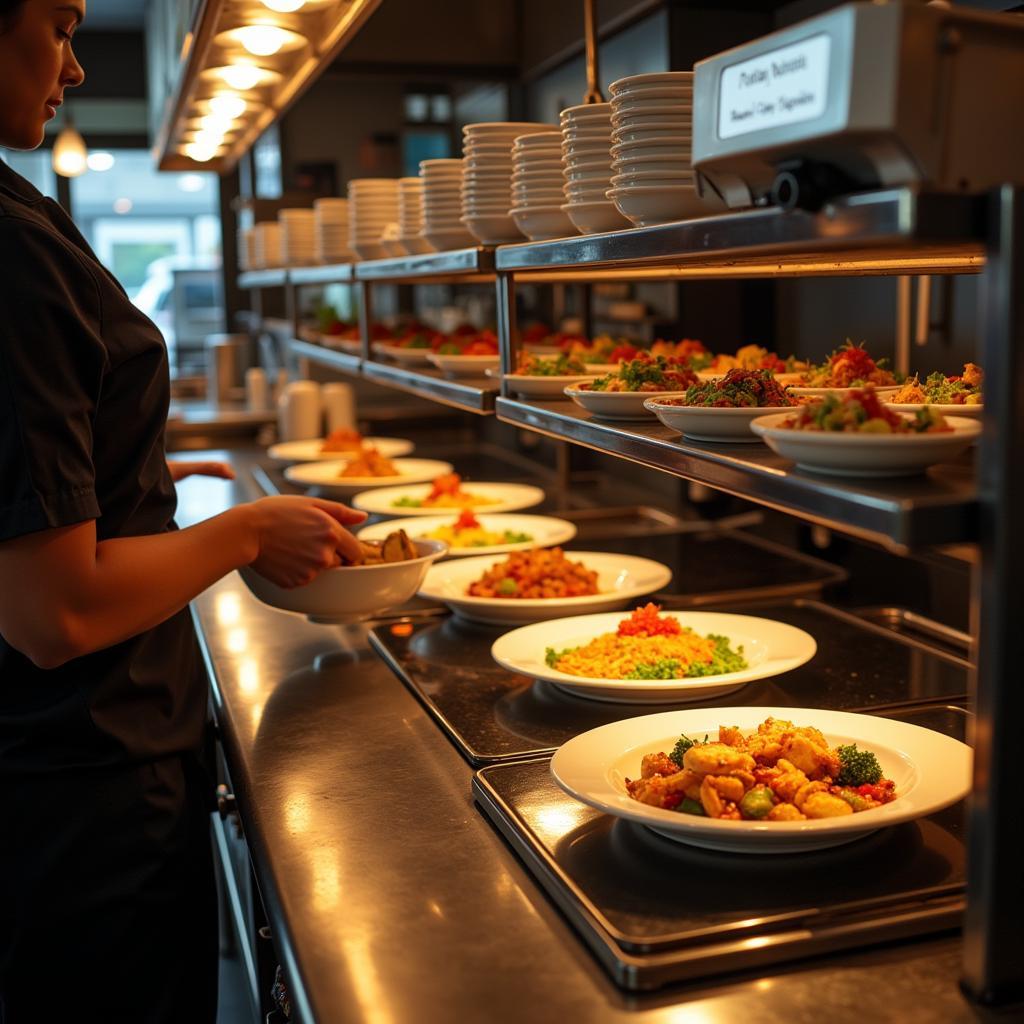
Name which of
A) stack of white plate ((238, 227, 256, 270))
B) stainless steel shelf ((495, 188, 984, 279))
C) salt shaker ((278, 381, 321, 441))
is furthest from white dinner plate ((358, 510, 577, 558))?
stack of white plate ((238, 227, 256, 270))

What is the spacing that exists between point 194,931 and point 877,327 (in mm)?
1828

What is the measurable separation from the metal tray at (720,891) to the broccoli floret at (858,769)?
2.1 inches

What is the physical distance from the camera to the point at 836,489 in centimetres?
90

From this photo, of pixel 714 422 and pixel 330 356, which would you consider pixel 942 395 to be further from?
pixel 330 356

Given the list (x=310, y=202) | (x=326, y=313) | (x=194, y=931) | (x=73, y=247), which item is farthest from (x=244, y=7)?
(x=310, y=202)

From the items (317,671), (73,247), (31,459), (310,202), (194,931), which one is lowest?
(194,931)

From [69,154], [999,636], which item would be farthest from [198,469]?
[69,154]

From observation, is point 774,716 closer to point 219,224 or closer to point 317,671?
point 317,671

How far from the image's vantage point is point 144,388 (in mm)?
1367

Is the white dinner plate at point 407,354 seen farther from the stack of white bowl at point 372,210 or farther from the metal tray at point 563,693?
the metal tray at point 563,693

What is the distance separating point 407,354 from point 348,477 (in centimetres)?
60

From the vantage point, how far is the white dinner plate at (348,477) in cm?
319

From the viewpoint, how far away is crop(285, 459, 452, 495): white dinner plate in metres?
3.19

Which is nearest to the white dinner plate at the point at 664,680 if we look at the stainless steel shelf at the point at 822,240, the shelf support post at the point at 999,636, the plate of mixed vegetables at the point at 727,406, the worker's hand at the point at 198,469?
the plate of mixed vegetables at the point at 727,406
